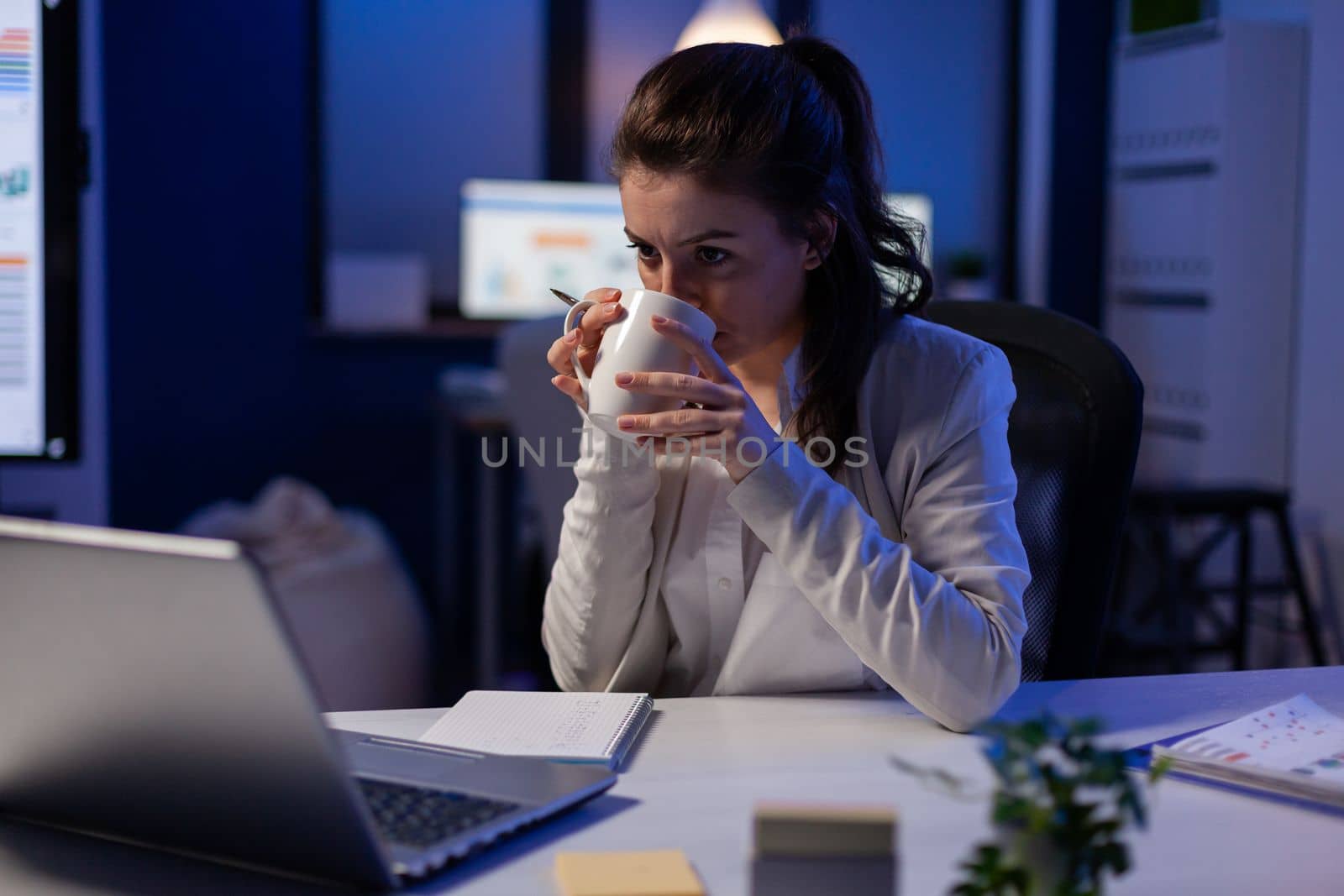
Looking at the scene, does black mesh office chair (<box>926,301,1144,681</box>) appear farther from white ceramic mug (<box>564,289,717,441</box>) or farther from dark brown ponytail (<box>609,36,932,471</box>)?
white ceramic mug (<box>564,289,717,441</box>)

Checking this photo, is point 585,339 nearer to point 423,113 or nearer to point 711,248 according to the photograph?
point 711,248

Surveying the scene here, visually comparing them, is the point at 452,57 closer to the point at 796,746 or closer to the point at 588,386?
the point at 588,386

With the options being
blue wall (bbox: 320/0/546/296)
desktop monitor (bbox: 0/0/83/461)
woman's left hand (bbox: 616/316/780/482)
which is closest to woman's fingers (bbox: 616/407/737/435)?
woman's left hand (bbox: 616/316/780/482)

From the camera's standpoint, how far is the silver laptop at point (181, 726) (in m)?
0.61

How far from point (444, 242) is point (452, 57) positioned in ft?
1.82

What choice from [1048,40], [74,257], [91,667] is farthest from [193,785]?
[1048,40]

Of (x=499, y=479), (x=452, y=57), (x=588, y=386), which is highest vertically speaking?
(x=452, y=57)

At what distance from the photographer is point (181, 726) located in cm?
66

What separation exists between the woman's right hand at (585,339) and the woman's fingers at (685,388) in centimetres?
6

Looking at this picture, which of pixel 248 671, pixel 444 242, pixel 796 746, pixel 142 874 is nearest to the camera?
pixel 248 671

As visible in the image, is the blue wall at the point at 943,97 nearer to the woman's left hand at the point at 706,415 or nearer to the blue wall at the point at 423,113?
the blue wall at the point at 423,113

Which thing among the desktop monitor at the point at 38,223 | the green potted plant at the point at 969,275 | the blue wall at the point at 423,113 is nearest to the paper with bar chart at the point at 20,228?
the desktop monitor at the point at 38,223

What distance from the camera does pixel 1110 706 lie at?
1088mm

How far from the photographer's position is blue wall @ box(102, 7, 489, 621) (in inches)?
141
